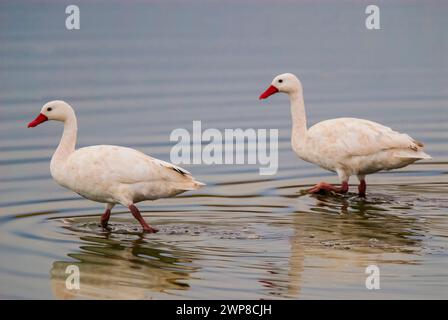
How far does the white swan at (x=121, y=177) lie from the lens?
46.2ft

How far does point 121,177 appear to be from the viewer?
14.1 meters

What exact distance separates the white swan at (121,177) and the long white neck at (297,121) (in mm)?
3041

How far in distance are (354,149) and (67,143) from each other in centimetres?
381

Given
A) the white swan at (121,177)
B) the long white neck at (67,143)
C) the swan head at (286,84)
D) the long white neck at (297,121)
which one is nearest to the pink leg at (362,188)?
the long white neck at (297,121)

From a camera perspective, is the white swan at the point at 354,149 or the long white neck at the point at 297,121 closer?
the white swan at the point at 354,149

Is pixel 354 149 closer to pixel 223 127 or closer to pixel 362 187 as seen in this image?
pixel 362 187

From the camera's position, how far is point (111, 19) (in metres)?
35.8

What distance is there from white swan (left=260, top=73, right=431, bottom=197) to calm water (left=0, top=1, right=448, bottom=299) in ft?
1.27

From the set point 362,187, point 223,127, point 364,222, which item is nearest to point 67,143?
point 364,222

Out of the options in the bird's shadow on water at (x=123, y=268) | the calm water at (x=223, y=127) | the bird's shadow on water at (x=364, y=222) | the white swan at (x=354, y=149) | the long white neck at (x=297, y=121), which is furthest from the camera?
the long white neck at (x=297, y=121)

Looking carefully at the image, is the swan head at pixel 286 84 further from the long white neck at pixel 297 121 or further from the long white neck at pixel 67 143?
the long white neck at pixel 67 143

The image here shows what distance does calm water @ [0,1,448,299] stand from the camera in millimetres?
12688

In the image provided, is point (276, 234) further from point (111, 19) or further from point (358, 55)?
point (111, 19)

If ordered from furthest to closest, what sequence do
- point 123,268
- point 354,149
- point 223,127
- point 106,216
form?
point 223,127 < point 354,149 < point 106,216 < point 123,268
